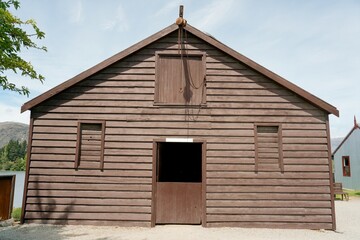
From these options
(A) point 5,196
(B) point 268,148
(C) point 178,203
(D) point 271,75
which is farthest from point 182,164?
(A) point 5,196

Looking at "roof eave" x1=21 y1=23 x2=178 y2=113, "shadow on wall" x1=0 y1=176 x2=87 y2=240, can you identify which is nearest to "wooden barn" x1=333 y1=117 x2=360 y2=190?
"roof eave" x1=21 y1=23 x2=178 y2=113

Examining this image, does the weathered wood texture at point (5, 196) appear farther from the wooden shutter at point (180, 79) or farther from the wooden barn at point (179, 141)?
the wooden shutter at point (180, 79)

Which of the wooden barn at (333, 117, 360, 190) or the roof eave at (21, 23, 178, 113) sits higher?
the roof eave at (21, 23, 178, 113)

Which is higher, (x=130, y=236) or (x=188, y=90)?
(x=188, y=90)

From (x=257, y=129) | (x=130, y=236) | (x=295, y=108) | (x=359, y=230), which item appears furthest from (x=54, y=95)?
(x=359, y=230)

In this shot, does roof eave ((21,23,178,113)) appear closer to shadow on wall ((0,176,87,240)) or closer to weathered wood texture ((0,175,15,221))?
weathered wood texture ((0,175,15,221))

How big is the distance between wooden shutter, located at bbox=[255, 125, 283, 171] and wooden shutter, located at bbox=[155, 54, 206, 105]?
2.25 meters

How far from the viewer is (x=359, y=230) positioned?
29.0ft

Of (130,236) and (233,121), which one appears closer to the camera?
(130,236)

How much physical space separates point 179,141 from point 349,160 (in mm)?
22303

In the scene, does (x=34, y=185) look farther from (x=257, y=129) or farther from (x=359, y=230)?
(x=359, y=230)

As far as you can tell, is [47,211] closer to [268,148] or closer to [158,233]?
[158,233]

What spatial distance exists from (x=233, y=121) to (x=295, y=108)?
213 centimetres

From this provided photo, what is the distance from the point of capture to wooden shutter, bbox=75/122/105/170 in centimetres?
893
